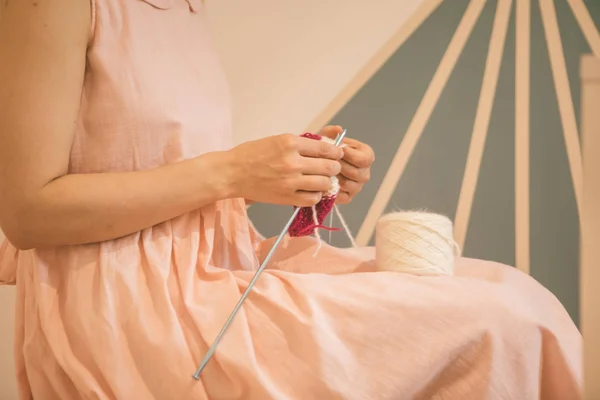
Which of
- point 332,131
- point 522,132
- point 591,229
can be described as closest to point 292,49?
point 332,131

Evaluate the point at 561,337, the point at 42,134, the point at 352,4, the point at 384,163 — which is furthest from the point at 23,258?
the point at 352,4

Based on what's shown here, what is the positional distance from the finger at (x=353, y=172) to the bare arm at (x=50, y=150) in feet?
0.92

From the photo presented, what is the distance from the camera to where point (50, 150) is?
0.56 metres

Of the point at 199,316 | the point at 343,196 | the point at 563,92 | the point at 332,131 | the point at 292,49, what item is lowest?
the point at 199,316

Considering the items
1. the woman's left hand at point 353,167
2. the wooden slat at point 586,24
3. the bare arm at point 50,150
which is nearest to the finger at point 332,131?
the woman's left hand at point 353,167

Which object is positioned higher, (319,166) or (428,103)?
(428,103)

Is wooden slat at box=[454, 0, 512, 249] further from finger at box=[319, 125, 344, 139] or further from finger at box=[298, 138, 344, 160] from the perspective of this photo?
finger at box=[298, 138, 344, 160]

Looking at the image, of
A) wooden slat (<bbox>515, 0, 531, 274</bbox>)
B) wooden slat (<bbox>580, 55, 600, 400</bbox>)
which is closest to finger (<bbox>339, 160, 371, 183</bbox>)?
wooden slat (<bbox>580, 55, 600, 400</bbox>)

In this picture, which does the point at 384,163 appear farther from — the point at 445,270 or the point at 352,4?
the point at 445,270

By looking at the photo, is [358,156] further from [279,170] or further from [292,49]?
[292,49]

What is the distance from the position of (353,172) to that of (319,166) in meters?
0.12

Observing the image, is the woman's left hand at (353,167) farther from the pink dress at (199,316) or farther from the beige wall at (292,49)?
the beige wall at (292,49)

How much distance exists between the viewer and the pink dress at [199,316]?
519 mm

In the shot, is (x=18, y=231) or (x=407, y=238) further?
(x=407, y=238)
